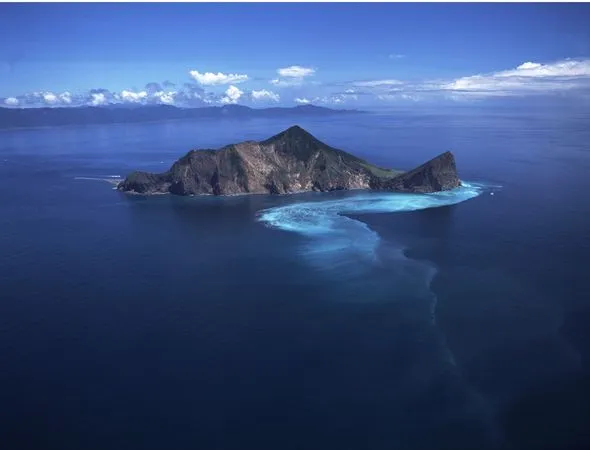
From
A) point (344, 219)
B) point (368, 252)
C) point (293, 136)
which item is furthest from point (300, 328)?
point (293, 136)

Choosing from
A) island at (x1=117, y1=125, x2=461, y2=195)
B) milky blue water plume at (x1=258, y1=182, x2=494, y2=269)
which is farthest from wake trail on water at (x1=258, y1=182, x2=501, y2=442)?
island at (x1=117, y1=125, x2=461, y2=195)

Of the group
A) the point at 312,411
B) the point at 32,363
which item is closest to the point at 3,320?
the point at 32,363

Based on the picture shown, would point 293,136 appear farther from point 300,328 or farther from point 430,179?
point 300,328

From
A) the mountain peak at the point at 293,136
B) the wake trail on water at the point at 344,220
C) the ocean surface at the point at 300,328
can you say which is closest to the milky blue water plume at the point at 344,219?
the wake trail on water at the point at 344,220

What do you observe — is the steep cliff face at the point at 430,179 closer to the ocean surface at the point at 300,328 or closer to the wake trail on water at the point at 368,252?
the wake trail on water at the point at 368,252

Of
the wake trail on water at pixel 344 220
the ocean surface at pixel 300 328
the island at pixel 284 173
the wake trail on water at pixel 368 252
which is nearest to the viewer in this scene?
the ocean surface at pixel 300 328

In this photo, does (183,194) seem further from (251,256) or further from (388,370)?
(388,370)

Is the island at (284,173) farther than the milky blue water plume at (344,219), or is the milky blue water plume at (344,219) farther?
the island at (284,173)
